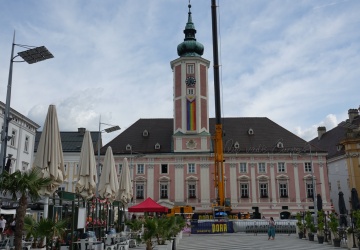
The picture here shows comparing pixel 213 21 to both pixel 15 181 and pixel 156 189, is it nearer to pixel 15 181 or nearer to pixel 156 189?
pixel 156 189

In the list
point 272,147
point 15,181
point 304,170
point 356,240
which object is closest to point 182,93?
point 272,147

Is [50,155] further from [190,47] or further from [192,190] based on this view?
[190,47]

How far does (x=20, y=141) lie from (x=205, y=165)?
26.1 meters

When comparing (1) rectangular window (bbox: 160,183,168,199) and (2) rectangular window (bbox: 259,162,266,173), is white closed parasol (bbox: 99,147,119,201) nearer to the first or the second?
(1) rectangular window (bbox: 160,183,168,199)

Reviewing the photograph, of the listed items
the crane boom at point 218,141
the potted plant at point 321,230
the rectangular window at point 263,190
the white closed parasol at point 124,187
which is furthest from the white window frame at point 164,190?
the potted plant at point 321,230

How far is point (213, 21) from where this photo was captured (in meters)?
40.1

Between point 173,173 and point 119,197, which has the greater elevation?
point 173,173

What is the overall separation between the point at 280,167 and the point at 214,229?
25.5m

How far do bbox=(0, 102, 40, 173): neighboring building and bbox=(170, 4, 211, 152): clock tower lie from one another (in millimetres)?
21528

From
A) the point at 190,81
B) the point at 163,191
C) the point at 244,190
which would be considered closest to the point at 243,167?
the point at 244,190

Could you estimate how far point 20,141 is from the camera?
121 feet

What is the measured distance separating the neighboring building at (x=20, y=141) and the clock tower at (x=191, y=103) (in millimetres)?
21528

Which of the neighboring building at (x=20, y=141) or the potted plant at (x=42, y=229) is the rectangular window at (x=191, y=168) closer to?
the neighboring building at (x=20, y=141)

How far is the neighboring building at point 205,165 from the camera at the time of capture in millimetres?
53781
